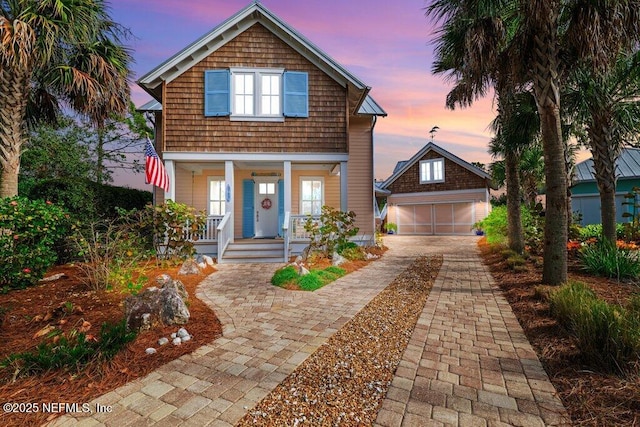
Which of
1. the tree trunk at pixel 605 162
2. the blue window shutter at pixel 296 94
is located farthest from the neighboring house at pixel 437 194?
the blue window shutter at pixel 296 94

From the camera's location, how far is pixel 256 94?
29.0 feet

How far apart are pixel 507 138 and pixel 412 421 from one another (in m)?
8.24

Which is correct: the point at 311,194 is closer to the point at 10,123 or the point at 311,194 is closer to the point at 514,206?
the point at 514,206

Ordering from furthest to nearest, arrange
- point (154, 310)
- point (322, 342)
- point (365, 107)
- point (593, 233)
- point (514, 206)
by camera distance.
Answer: point (593, 233) < point (365, 107) < point (514, 206) < point (154, 310) < point (322, 342)

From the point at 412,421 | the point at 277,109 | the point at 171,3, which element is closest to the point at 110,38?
the point at 171,3

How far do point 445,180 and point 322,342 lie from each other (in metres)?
18.2

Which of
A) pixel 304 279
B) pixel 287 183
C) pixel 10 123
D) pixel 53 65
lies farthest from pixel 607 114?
pixel 10 123

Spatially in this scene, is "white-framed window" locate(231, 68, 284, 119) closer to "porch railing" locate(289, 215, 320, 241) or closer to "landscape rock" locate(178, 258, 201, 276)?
"porch railing" locate(289, 215, 320, 241)

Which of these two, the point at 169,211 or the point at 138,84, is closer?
the point at 169,211

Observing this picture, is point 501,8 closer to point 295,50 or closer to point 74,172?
point 295,50

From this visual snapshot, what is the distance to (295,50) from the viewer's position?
905cm

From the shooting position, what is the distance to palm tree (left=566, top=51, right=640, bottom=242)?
6.15 metres

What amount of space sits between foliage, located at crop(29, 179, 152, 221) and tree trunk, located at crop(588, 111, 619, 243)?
37.8 feet

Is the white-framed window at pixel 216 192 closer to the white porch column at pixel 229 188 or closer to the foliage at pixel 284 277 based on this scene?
the white porch column at pixel 229 188
